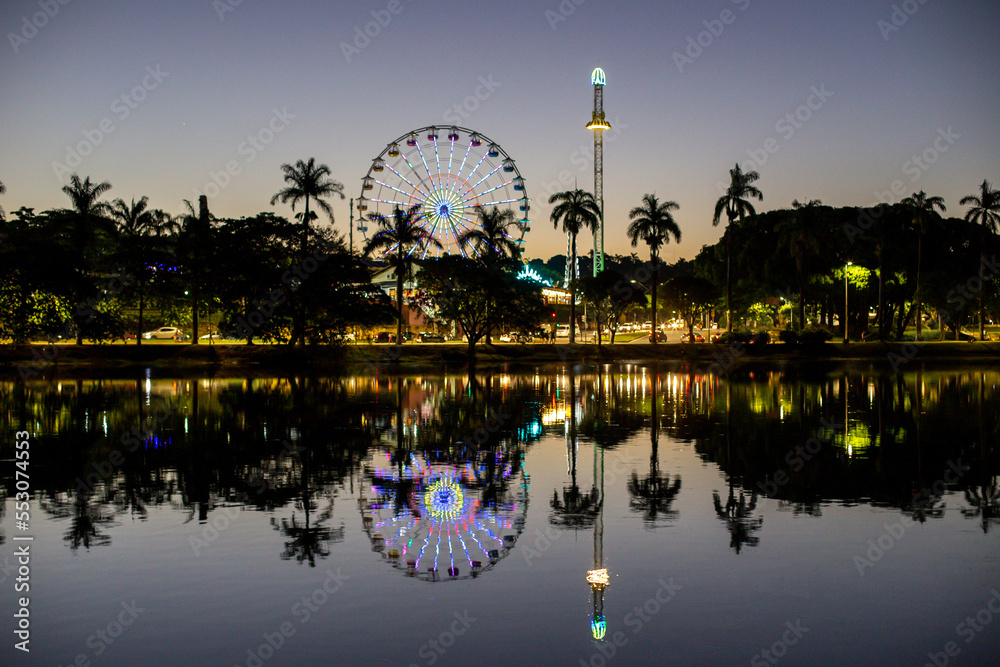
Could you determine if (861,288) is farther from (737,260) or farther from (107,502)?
(107,502)

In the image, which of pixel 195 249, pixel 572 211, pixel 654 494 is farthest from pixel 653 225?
pixel 654 494

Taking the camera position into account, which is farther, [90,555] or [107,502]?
[107,502]

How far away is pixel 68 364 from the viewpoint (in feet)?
188

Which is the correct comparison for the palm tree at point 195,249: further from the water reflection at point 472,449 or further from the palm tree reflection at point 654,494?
the palm tree reflection at point 654,494

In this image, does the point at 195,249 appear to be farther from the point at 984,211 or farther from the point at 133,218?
the point at 984,211

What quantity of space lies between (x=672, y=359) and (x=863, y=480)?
54.3m

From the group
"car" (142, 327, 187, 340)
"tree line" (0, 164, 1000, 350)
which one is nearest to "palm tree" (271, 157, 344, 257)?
"tree line" (0, 164, 1000, 350)

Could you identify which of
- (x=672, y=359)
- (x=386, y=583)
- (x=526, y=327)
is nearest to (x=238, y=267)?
(x=526, y=327)

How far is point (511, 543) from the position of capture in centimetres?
1126

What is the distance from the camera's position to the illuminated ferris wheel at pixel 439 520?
1052 cm
